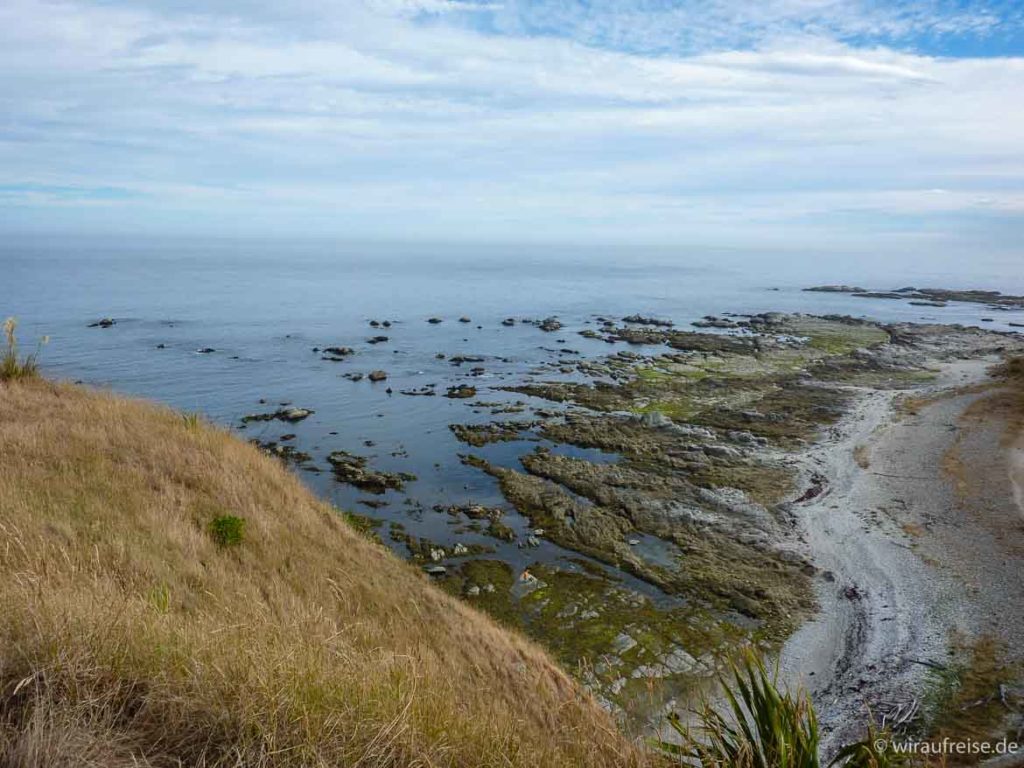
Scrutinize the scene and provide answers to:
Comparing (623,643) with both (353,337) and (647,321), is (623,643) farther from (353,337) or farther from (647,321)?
(647,321)

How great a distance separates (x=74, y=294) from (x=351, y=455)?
2714 inches

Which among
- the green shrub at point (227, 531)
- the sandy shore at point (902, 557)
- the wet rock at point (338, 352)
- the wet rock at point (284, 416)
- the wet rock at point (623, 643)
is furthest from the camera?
the wet rock at point (338, 352)

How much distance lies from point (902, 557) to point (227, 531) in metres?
17.1

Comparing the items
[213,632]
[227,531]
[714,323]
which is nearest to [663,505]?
[227,531]

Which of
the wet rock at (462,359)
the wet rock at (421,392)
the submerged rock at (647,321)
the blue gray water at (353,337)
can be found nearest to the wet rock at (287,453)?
the blue gray water at (353,337)

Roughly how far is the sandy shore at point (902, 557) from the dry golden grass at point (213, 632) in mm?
6468

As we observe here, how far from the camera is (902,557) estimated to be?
17.2 metres

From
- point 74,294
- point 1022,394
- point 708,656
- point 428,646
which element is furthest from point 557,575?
point 74,294

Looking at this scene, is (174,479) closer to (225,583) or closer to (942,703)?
(225,583)

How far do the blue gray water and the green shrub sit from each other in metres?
8.72

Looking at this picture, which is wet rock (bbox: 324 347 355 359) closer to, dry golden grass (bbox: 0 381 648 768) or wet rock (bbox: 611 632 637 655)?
dry golden grass (bbox: 0 381 648 768)

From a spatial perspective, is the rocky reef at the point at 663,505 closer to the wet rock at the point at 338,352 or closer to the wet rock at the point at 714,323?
the wet rock at the point at 338,352

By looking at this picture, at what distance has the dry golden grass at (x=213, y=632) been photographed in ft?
12.6

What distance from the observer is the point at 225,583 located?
327 inches
